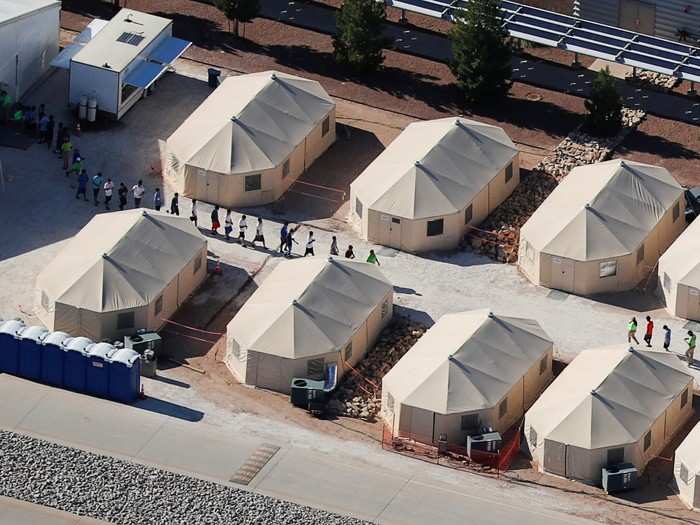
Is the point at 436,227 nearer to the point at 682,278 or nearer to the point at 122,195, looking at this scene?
the point at 682,278

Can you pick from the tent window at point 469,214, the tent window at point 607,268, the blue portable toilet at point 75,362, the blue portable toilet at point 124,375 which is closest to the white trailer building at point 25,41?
the blue portable toilet at point 75,362

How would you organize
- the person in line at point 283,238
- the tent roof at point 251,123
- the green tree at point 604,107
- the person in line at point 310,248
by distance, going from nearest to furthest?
the person in line at point 310,248, the person in line at point 283,238, the tent roof at point 251,123, the green tree at point 604,107

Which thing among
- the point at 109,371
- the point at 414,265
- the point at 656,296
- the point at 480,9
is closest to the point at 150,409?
the point at 109,371

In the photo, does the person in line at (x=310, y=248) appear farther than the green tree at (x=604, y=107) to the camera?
No

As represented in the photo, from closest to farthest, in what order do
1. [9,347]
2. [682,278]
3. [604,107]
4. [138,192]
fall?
[9,347] → [682,278] → [138,192] → [604,107]

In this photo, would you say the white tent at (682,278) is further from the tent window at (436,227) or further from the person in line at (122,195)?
the person in line at (122,195)

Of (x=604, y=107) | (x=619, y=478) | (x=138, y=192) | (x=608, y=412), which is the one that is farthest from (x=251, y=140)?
(x=619, y=478)
